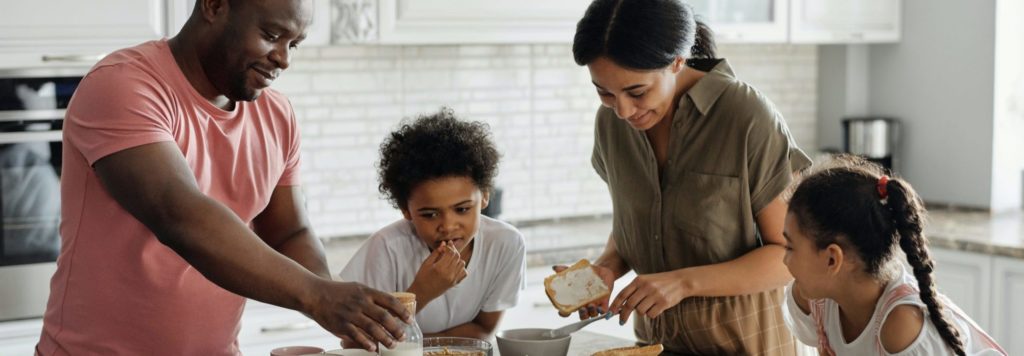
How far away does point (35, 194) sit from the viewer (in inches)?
126

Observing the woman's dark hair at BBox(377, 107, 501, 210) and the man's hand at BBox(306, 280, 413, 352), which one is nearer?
the man's hand at BBox(306, 280, 413, 352)

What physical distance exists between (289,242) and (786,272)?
0.92m

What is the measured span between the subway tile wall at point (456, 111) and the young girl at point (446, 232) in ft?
4.77

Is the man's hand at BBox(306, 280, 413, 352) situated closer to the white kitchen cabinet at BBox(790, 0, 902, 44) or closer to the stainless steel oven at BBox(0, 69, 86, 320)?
the stainless steel oven at BBox(0, 69, 86, 320)

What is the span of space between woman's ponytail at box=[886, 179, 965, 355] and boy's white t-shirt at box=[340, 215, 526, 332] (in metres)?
0.80

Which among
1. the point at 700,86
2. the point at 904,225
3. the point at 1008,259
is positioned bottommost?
the point at 1008,259

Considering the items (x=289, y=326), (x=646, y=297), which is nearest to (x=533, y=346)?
(x=646, y=297)

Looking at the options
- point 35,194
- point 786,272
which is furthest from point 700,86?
point 35,194

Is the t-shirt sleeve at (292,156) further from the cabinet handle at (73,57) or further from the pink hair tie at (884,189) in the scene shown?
the cabinet handle at (73,57)

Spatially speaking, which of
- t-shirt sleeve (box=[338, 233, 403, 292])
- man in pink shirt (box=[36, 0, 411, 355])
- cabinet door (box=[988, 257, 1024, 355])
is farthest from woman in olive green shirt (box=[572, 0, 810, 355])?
cabinet door (box=[988, 257, 1024, 355])

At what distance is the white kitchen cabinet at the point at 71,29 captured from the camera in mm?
3070

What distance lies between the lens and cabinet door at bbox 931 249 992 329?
12.7ft

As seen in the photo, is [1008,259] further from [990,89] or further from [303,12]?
[303,12]

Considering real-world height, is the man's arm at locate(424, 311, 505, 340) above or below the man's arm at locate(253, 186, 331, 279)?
below
